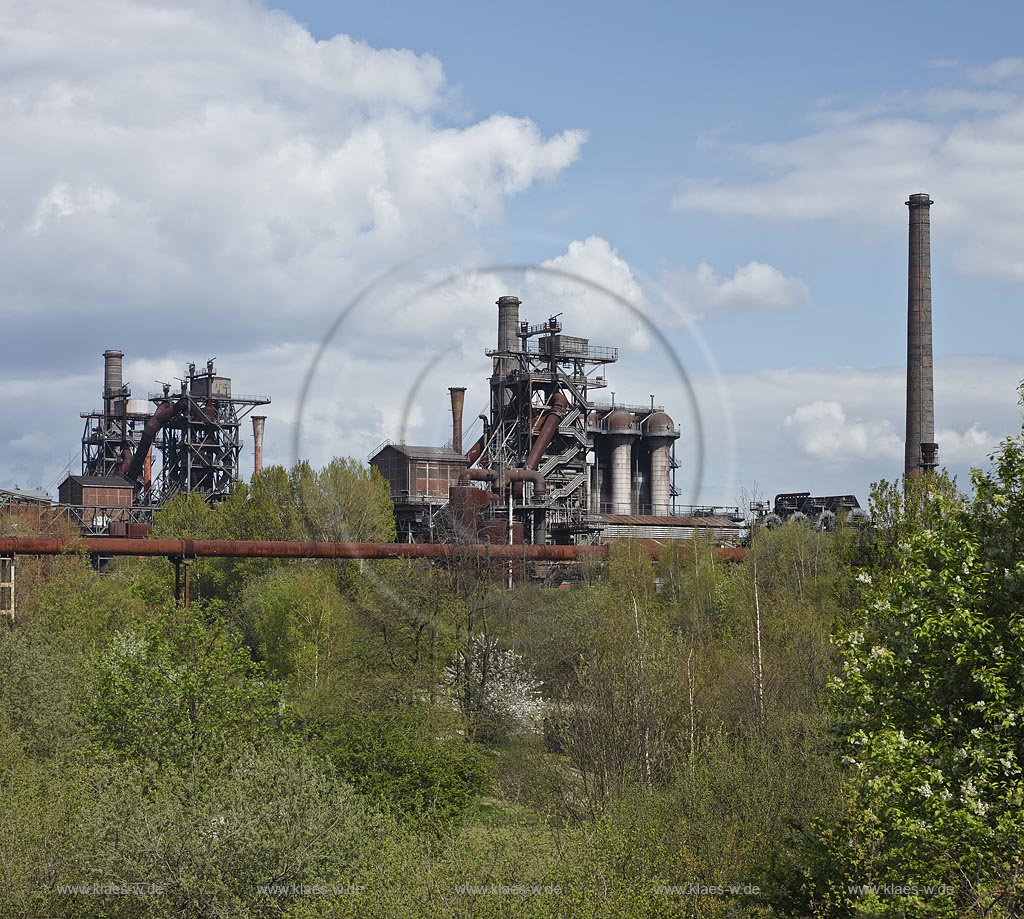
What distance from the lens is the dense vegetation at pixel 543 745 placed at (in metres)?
15.3

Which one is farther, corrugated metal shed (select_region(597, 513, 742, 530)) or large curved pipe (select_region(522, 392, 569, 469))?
corrugated metal shed (select_region(597, 513, 742, 530))

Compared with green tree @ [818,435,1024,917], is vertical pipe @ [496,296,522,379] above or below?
above

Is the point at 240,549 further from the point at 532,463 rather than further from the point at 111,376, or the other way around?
the point at 111,376

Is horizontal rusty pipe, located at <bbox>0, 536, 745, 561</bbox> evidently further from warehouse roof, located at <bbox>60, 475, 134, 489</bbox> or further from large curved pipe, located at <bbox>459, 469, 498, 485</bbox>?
warehouse roof, located at <bbox>60, 475, 134, 489</bbox>

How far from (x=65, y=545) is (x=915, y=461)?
127ft

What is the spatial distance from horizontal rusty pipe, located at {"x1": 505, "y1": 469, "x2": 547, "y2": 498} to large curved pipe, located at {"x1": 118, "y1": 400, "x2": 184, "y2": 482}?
36865mm

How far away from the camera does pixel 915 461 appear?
56562 mm

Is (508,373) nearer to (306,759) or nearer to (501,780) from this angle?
(501,780)

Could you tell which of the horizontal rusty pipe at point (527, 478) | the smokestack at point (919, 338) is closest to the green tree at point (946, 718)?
the smokestack at point (919, 338)

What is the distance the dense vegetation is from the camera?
15289 millimetres

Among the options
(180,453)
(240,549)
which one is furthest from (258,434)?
(240,549)

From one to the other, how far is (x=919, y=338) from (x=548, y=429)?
2492cm

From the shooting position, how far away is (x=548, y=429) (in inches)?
2960

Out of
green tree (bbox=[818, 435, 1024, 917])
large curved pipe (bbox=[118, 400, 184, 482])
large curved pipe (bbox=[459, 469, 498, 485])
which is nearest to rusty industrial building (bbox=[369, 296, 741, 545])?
large curved pipe (bbox=[459, 469, 498, 485])
